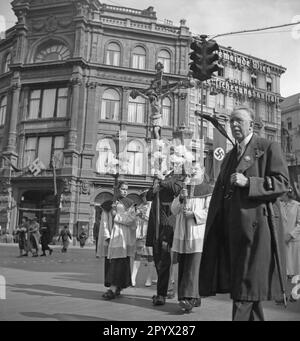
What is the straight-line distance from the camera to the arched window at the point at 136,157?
95.3 feet

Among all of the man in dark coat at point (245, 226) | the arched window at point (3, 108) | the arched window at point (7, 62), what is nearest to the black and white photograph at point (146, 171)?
the man in dark coat at point (245, 226)

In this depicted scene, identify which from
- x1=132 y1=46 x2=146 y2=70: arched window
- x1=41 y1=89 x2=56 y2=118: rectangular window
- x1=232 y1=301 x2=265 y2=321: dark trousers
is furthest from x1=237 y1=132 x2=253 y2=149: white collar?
x1=41 y1=89 x2=56 y2=118: rectangular window

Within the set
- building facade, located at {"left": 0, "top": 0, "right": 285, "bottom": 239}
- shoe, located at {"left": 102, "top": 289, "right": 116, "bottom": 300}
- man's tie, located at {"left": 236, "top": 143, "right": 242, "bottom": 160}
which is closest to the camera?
man's tie, located at {"left": 236, "top": 143, "right": 242, "bottom": 160}

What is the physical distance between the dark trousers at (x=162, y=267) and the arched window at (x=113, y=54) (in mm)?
25856

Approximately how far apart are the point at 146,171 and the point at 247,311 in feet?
86.4

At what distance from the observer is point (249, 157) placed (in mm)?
3260

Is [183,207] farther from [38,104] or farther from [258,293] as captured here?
[38,104]

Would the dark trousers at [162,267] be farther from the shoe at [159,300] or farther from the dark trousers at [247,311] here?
the dark trousers at [247,311]

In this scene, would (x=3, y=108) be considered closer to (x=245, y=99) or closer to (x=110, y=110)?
(x=110, y=110)

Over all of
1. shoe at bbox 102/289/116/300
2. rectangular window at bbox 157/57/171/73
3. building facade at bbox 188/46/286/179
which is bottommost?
shoe at bbox 102/289/116/300

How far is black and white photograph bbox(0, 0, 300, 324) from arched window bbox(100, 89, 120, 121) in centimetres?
7

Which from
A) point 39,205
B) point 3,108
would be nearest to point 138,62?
point 3,108

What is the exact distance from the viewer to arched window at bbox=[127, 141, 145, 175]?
29062 mm

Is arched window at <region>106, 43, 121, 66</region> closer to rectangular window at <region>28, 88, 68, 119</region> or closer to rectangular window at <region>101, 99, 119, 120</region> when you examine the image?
rectangular window at <region>101, 99, 119, 120</region>
